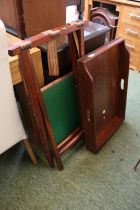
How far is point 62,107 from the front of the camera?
1357 millimetres

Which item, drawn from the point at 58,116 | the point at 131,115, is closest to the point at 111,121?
the point at 131,115

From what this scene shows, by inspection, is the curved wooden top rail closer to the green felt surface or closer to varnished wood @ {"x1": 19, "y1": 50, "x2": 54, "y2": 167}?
varnished wood @ {"x1": 19, "y1": 50, "x2": 54, "y2": 167}

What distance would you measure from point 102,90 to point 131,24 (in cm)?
121

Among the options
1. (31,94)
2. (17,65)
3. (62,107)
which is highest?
(17,65)

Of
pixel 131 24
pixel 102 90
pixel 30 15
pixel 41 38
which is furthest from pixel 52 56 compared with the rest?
pixel 131 24

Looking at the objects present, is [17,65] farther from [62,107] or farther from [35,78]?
[62,107]

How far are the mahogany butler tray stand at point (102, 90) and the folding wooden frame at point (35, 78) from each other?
0.34 ft

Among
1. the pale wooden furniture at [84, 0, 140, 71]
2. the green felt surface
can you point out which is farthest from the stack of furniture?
the pale wooden furniture at [84, 0, 140, 71]

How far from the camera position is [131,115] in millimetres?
1853

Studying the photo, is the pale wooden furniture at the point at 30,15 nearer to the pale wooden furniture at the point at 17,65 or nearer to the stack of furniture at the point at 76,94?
the pale wooden furniture at the point at 17,65

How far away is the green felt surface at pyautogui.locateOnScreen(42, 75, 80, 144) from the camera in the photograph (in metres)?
1.25

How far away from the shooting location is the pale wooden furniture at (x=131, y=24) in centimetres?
215

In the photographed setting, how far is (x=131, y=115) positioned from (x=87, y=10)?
1.52m

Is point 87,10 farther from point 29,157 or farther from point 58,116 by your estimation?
point 29,157
